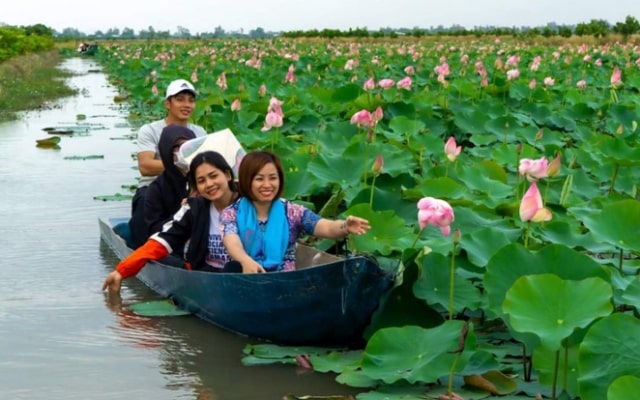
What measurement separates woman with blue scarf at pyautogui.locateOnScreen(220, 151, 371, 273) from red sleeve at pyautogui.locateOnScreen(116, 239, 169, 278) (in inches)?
21.3

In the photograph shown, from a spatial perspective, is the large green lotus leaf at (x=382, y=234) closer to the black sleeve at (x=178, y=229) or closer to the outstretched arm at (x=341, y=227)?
the outstretched arm at (x=341, y=227)

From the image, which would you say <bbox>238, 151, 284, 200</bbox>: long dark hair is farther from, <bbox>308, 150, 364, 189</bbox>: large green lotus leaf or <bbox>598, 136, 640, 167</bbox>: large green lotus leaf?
<bbox>598, 136, 640, 167</bbox>: large green lotus leaf

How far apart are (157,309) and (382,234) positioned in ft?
3.61

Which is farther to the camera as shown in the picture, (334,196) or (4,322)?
(334,196)

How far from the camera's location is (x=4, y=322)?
4.22 m

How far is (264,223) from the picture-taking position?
399 centimetres

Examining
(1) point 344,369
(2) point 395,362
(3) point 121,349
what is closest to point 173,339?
(3) point 121,349

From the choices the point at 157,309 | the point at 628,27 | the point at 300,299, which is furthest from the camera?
the point at 628,27

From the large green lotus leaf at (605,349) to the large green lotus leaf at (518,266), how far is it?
0.44 m

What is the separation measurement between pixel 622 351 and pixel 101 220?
3.77 metres

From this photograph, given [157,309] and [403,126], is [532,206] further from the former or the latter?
[403,126]

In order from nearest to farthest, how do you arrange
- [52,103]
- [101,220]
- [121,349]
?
[121,349] → [101,220] → [52,103]

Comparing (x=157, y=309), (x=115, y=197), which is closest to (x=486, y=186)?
(x=157, y=309)

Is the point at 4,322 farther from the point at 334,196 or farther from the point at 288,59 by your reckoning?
the point at 288,59
